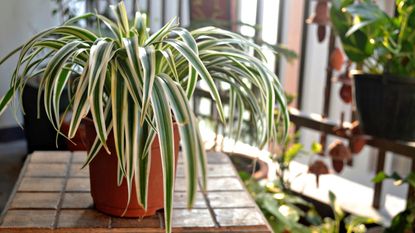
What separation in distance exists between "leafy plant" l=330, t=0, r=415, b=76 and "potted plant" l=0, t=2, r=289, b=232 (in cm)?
50

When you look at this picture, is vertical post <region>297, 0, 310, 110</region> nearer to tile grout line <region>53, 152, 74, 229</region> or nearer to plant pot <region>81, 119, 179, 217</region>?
tile grout line <region>53, 152, 74, 229</region>

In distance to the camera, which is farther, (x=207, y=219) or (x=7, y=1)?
(x=7, y=1)

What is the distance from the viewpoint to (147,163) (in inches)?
35.1

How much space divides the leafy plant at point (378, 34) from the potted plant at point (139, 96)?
1.65 feet

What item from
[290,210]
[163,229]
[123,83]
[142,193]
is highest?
[123,83]

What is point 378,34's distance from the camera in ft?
5.08

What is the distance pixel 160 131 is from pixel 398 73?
96cm

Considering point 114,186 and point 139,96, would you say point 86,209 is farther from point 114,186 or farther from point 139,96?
point 139,96

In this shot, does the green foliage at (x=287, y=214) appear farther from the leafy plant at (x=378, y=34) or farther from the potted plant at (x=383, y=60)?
the leafy plant at (x=378, y=34)

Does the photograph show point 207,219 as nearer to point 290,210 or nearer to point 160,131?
point 160,131

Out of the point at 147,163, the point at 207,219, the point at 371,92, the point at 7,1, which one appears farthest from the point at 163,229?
the point at 7,1

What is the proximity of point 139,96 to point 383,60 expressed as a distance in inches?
36.7

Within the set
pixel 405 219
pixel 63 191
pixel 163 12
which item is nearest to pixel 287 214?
pixel 405 219

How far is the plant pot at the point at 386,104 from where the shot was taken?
4.91ft
